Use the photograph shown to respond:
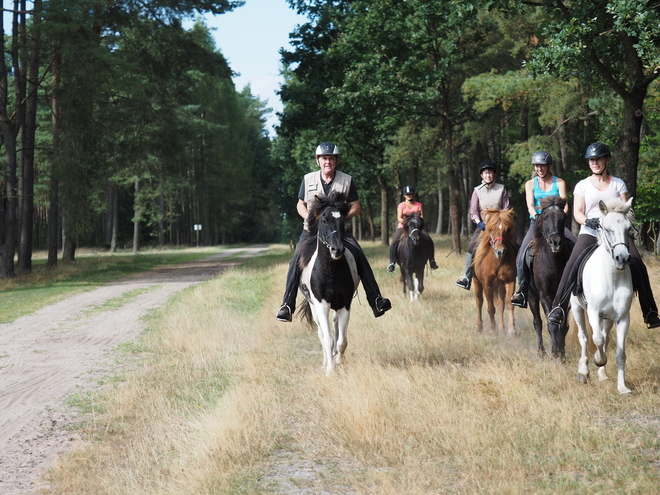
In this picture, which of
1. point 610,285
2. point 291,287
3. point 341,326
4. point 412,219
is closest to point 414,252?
point 412,219

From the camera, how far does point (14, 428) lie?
269 inches

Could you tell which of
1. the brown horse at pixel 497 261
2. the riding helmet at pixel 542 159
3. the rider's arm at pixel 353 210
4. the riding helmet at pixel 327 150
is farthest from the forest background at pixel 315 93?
the rider's arm at pixel 353 210

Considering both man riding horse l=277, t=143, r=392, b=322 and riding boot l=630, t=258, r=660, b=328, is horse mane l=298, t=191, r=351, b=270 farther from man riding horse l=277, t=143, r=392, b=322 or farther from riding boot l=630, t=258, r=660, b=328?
riding boot l=630, t=258, r=660, b=328

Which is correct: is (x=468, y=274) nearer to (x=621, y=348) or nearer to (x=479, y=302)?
(x=479, y=302)

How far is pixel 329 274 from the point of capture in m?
8.65

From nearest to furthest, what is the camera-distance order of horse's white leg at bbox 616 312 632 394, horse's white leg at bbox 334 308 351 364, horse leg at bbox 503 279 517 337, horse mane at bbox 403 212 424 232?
horse's white leg at bbox 616 312 632 394 → horse's white leg at bbox 334 308 351 364 → horse leg at bbox 503 279 517 337 → horse mane at bbox 403 212 424 232

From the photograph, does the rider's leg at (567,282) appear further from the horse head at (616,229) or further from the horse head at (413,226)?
the horse head at (413,226)

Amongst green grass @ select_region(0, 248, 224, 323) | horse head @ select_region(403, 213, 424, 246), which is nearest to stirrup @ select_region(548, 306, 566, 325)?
horse head @ select_region(403, 213, 424, 246)

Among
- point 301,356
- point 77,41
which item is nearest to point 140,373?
point 301,356

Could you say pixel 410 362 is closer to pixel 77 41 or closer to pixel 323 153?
pixel 323 153

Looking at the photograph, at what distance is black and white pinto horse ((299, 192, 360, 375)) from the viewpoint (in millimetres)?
8391

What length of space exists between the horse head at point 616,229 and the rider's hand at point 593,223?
131 millimetres

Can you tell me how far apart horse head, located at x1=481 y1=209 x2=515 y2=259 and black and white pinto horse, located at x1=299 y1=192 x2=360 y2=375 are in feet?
9.90

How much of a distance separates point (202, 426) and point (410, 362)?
357 cm
